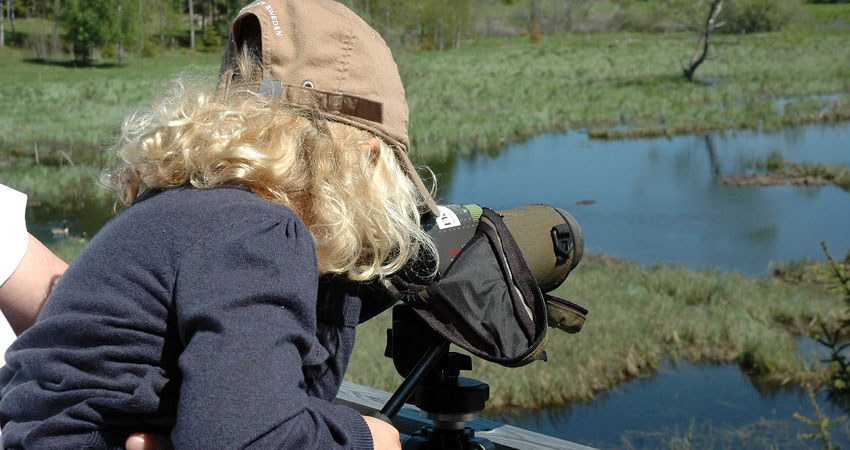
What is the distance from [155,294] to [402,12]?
1352 centimetres

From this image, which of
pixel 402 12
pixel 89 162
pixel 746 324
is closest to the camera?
pixel 746 324

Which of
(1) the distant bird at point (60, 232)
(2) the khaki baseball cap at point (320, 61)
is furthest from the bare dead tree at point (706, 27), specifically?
(2) the khaki baseball cap at point (320, 61)

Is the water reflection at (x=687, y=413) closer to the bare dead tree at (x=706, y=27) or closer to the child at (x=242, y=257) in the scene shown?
the child at (x=242, y=257)

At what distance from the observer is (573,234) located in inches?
51.3

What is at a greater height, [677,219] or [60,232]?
[60,232]

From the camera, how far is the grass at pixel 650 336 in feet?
15.5

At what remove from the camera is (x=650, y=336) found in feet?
17.9

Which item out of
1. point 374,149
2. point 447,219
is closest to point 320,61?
point 374,149

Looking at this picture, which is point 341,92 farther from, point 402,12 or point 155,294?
point 402,12

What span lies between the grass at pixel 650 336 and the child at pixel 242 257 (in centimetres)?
346

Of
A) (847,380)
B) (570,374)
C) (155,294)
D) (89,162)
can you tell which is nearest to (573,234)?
(155,294)

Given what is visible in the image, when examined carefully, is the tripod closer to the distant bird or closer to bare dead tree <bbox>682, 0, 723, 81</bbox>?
the distant bird

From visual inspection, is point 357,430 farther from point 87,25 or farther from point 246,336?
point 87,25

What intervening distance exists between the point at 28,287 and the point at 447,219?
0.66 metres
